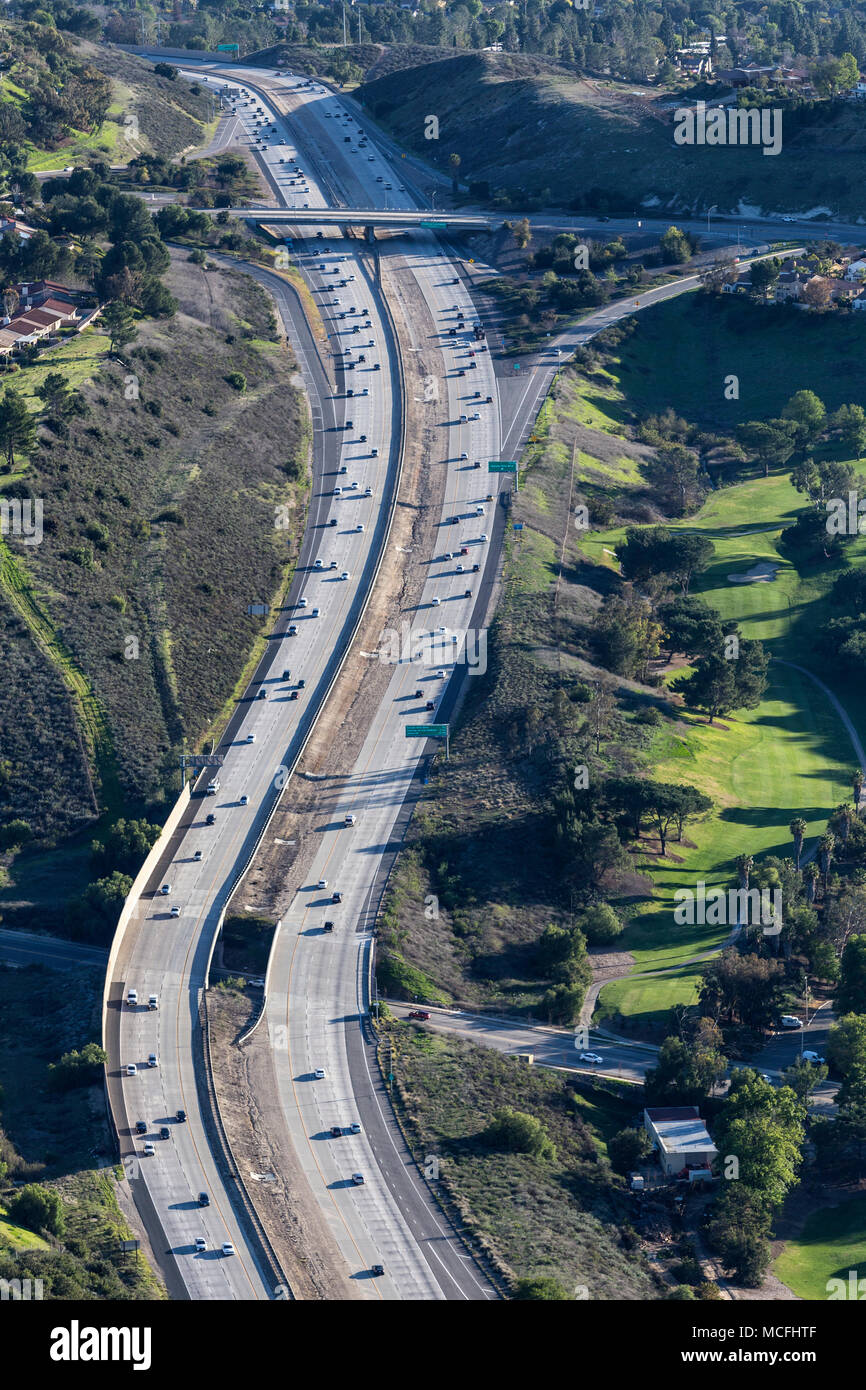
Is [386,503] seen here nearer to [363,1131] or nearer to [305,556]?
[305,556]

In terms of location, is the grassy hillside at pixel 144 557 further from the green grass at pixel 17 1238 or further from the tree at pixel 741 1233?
the tree at pixel 741 1233

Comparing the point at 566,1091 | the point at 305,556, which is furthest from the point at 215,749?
the point at 566,1091

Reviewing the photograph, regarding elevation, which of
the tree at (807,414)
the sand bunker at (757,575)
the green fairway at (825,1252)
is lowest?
the green fairway at (825,1252)

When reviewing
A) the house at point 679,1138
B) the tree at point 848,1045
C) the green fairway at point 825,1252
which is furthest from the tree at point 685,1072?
the green fairway at point 825,1252

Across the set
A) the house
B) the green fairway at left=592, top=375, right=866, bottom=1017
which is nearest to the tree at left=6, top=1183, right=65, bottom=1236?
the house

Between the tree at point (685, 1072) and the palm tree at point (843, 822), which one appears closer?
the tree at point (685, 1072)

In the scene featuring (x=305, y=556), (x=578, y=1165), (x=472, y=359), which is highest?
(x=472, y=359)

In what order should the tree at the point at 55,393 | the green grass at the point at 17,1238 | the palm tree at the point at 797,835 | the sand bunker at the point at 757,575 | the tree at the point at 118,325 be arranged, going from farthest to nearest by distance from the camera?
the tree at the point at 118,325 < the sand bunker at the point at 757,575 < the tree at the point at 55,393 < the palm tree at the point at 797,835 < the green grass at the point at 17,1238
